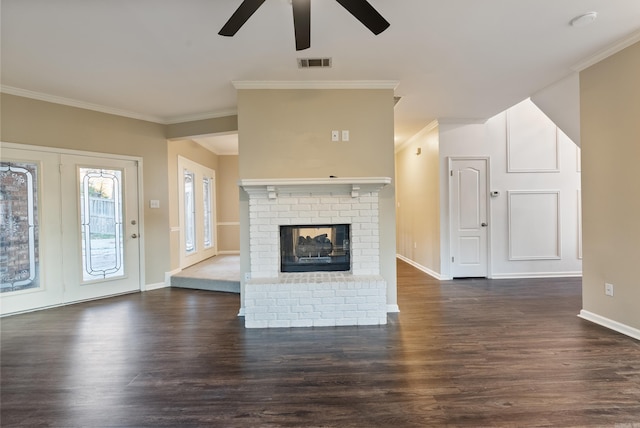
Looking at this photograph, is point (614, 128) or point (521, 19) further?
point (614, 128)

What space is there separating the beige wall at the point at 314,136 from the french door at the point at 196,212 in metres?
2.56

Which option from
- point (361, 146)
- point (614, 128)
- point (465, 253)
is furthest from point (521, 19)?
point (465, 253)

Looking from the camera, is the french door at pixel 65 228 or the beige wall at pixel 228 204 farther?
the beige wall at pixel 228 204

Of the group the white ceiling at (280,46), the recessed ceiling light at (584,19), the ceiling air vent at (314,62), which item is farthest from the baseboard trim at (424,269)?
the ceiling air vent at (314,62)

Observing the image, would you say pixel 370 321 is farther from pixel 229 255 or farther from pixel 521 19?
pixel 229 255

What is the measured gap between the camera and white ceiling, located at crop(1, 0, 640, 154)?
225cm

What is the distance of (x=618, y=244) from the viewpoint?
285 cm

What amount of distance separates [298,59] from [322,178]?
4.01ft

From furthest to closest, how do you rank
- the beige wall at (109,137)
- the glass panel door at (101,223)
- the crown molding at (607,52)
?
the glass panel door at (101,223) < the beige wall at (109,137) < the crown molding at (607,52)

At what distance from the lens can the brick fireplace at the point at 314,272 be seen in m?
3.13

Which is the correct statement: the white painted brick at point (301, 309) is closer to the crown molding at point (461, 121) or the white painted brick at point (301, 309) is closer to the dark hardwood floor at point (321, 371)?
the dark hardwood floor at point (321, 371)

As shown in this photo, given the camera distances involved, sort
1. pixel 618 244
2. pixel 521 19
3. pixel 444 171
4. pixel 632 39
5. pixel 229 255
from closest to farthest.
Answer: pixel 521 19 → pixel 632 39 → pixel 618 244 → pixel 444 171 → pixel 229 255

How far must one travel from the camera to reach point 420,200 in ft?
19.5

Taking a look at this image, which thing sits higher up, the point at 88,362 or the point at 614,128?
the point at 614,128
